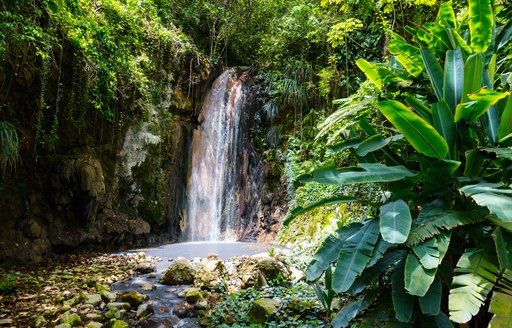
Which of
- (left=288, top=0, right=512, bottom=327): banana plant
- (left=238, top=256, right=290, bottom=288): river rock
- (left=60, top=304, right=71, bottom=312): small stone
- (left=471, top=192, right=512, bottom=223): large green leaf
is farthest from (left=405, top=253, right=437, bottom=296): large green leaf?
(left=60, top=304, right=71, bottom=312): small stone

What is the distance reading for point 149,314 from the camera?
3.36 m

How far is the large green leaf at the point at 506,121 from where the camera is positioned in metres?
2.03

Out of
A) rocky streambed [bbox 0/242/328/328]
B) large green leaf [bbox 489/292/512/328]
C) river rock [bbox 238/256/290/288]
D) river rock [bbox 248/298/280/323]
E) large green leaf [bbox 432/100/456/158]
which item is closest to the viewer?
large green leaf [bbox 489/292/512/328]

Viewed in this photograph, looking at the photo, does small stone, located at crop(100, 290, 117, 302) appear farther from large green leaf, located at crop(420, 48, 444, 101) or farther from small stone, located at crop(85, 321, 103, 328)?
large green leaf, located at crop(420, 48, 444, 101)

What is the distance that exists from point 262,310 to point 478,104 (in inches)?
99.0

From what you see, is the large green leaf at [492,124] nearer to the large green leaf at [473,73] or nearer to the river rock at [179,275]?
the large green leaf at [473,73]

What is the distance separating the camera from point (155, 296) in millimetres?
3869

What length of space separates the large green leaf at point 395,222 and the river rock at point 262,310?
5.58 feet

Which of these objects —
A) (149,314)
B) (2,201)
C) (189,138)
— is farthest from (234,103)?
(149,314)

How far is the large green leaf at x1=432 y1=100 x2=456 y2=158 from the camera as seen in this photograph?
Result: 2107 mm

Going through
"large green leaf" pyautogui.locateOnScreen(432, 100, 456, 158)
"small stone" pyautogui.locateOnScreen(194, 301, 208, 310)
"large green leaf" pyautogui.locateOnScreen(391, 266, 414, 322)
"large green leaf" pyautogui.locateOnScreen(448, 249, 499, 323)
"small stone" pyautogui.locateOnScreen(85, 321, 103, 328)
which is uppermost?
"large green leaf" pyautogui.locateOnScreen(432, 100, 456, 158)

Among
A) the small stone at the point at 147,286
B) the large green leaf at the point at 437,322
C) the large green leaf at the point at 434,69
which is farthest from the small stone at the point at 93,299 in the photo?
the large green leaf at the point at 434,69

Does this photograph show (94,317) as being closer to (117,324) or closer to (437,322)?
(117,324)

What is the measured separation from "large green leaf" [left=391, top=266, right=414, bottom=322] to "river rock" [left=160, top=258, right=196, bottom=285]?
3.17 metres
